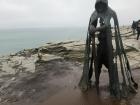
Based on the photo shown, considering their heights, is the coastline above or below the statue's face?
below

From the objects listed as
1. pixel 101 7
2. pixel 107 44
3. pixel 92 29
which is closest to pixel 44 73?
pixel 107 44

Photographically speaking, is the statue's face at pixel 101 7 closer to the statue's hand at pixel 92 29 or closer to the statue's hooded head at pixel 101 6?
the statue's hooded head at pixel 101 6

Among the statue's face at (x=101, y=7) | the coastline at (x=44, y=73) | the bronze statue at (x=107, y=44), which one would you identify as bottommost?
the coastline at (x=44, y=73)

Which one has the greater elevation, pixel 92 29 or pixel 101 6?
pixel 101 6

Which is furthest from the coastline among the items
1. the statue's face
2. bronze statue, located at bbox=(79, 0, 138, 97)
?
the statue's face

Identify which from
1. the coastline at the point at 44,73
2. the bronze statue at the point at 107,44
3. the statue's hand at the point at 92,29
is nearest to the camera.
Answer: the statue's hand at the point at 92,29

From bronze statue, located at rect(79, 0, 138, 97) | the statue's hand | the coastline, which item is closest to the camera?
the statue's hand

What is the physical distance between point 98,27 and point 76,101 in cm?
256

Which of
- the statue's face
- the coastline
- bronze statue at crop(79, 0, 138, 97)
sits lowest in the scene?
the coastline

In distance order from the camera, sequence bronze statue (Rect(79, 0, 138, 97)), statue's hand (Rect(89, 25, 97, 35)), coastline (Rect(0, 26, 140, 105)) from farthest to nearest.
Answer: coastline (Rect(0, 26, 140, 105)) < bronze statue (Rect(79, 0, 138, 97)) < statue's hand (Rect(89, 25, 97, 35))

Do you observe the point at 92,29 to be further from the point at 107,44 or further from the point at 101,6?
the point at 101,6

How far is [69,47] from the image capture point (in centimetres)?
1811

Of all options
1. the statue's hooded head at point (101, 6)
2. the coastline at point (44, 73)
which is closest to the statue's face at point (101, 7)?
the statue's hooded head at point (101, 6)

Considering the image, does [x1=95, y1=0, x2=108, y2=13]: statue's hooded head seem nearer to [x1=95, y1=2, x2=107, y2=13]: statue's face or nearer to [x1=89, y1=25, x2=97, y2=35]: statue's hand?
[x1=95, y1=2, x2=107, y2=13]: statue's face
